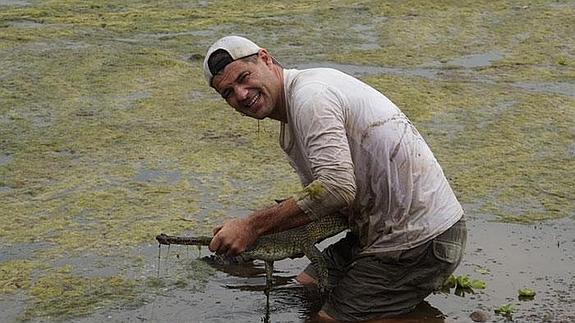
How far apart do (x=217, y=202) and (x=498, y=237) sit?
162 centimetres

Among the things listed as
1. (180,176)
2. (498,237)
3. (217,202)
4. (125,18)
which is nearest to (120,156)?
(180,176)

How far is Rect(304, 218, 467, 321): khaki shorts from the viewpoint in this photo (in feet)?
16.5

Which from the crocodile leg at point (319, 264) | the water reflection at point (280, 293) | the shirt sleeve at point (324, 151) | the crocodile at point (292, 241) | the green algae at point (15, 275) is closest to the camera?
the shirt sleeve at point (324, 151)

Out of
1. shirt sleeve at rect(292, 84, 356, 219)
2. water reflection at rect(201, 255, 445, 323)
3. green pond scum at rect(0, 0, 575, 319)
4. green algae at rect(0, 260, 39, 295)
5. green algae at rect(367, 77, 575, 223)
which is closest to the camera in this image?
shirt sleeve at rect(292, 84, 356, 219)

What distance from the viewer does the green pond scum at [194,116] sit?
250 inches

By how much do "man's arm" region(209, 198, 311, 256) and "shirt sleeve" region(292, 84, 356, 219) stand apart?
114 millimetres

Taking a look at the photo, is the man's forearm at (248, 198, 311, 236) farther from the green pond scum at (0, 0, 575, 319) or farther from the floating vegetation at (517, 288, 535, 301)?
the floating vegetation at (517, 288, 535, 301)

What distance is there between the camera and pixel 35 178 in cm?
711

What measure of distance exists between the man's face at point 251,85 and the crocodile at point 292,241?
1.85ft

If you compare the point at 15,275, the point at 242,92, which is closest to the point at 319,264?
the point at 242,92

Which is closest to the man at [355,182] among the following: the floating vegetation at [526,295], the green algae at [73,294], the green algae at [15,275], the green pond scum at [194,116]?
the floating vegetation at [526,295]

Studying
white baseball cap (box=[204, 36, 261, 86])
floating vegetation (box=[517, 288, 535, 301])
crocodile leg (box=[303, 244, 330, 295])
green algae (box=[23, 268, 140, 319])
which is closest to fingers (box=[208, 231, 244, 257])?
crocodile leg (box=[303, 244, 330, 295])

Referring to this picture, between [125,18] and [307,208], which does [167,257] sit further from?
[125,18]

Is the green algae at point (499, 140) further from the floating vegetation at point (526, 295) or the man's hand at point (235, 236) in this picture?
the man's hand at point (235, 236)
